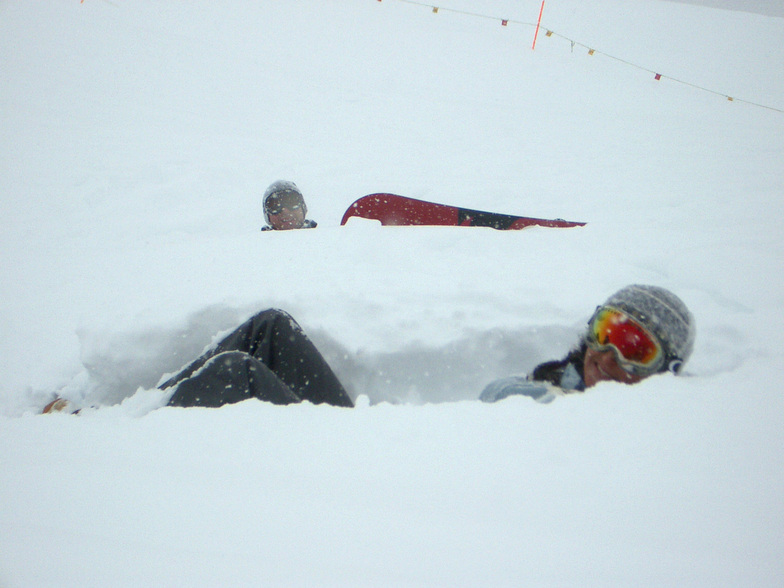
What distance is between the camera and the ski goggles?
5.41 ft

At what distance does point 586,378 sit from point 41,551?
5.65 ft

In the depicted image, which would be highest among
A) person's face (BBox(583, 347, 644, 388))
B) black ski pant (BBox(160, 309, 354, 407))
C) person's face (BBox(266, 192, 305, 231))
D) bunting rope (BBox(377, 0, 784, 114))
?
bunting rope (BBox(377, 0, 784, 114))

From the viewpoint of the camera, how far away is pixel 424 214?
3895mm

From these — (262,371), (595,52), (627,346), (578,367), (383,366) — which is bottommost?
(383,366)

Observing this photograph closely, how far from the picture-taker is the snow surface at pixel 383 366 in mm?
948

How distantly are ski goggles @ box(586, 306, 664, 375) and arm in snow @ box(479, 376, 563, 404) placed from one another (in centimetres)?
26

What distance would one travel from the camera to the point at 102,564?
0.91 metres

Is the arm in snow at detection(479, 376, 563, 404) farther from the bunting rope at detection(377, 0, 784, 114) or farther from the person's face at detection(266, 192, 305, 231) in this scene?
the bunting rope at detection(377, 0, 784, 114)

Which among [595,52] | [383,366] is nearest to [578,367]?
[383,366]

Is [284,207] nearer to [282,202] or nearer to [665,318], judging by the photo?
[282,202]

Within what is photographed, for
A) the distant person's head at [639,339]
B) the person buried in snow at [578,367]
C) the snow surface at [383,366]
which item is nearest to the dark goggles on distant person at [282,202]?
the snow surface at [383,366]

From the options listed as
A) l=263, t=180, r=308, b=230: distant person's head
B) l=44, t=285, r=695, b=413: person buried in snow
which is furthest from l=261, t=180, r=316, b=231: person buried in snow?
l=44, t=285, r=695, b=413: person buried in snow

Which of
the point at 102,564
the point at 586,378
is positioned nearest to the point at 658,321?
the point at 586,378

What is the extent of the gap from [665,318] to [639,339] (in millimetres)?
136
